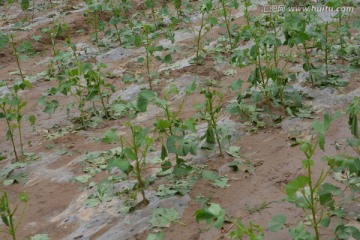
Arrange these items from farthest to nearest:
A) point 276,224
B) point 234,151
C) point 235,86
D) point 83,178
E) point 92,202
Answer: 1. point 235,86
2. point 83,178
3. point 234,151
4. point 92,202
5. point 276,224

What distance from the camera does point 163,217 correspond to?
309 cm

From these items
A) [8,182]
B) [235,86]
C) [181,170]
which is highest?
[235,86]

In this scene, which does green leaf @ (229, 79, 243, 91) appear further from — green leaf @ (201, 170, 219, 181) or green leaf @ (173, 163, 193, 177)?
green leaf @ (173, 163, 193, 177)

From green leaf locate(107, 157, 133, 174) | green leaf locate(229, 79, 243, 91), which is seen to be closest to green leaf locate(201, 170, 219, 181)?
green leaf locate(107, 157, 133, 174)

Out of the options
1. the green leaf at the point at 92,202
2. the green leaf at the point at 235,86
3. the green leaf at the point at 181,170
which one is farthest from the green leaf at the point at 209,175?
the green leaf at the point at 235,86

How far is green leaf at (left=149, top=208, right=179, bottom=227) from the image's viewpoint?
3041mm

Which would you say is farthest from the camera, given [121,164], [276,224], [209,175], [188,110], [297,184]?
[188,110]

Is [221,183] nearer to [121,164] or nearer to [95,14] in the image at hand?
[121,164]

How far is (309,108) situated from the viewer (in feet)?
14.0

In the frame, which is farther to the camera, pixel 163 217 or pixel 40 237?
pixel 40 237

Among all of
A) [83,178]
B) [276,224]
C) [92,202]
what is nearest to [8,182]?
[83,178]

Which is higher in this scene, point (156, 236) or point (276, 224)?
point (276, 224)

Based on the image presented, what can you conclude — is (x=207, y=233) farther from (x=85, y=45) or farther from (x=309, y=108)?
(x=85, y=45)

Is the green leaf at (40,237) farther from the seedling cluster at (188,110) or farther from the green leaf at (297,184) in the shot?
the green leaf at (297,184)
